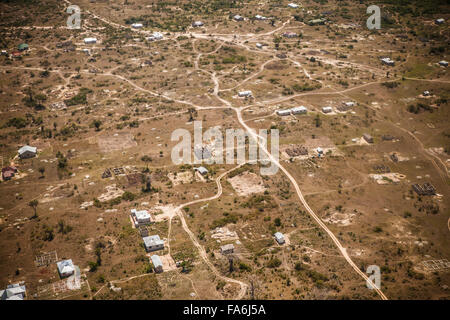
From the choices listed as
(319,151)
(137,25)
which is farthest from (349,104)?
(137,25)

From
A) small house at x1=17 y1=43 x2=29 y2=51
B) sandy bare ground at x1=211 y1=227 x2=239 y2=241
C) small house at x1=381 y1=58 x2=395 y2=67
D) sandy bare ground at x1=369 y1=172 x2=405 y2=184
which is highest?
small house at x1=17 y1=43 x2=29 y2=51

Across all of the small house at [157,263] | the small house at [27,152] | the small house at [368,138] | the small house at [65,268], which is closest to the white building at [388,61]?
the small house at [368,138]

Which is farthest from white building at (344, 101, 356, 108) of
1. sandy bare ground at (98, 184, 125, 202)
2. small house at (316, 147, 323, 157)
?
sandy bare ground at (98, 184, 125, 202)

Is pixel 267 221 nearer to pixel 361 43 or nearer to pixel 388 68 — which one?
pixel 388 68

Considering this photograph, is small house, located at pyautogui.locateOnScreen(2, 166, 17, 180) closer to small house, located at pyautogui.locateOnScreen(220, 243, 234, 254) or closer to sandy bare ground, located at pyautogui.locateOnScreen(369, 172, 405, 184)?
small house, located at pyautogui.locateOnScreen(220, 243, 234, 254)

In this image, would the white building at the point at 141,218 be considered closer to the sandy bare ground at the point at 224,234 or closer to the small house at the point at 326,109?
the sandy bare ground at the point at 224,234

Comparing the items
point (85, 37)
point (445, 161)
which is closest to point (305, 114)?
point (445, 161)

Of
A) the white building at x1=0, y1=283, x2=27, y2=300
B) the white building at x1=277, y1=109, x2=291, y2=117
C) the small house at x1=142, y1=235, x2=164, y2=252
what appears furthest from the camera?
the white building at x1=277, y1=109, x2=291, y2=117

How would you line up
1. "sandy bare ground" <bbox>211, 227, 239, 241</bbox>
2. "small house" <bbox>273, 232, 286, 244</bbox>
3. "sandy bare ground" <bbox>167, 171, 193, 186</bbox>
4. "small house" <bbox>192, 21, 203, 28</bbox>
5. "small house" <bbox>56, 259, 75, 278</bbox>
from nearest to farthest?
1. "small house" <bbox>56, 259, 75, 278</bbox>
2. "small house" <bbox>273, 232, 286, 244</bbox>
3. "sandy bare ground" <bbox>211, 227, 239, 241</bbox>
4. "sandy bare ground" <bbox>167, 171, 193, 186</bbox>
5. "small house" <bbox>192, 21, 203, 28</bbox>
